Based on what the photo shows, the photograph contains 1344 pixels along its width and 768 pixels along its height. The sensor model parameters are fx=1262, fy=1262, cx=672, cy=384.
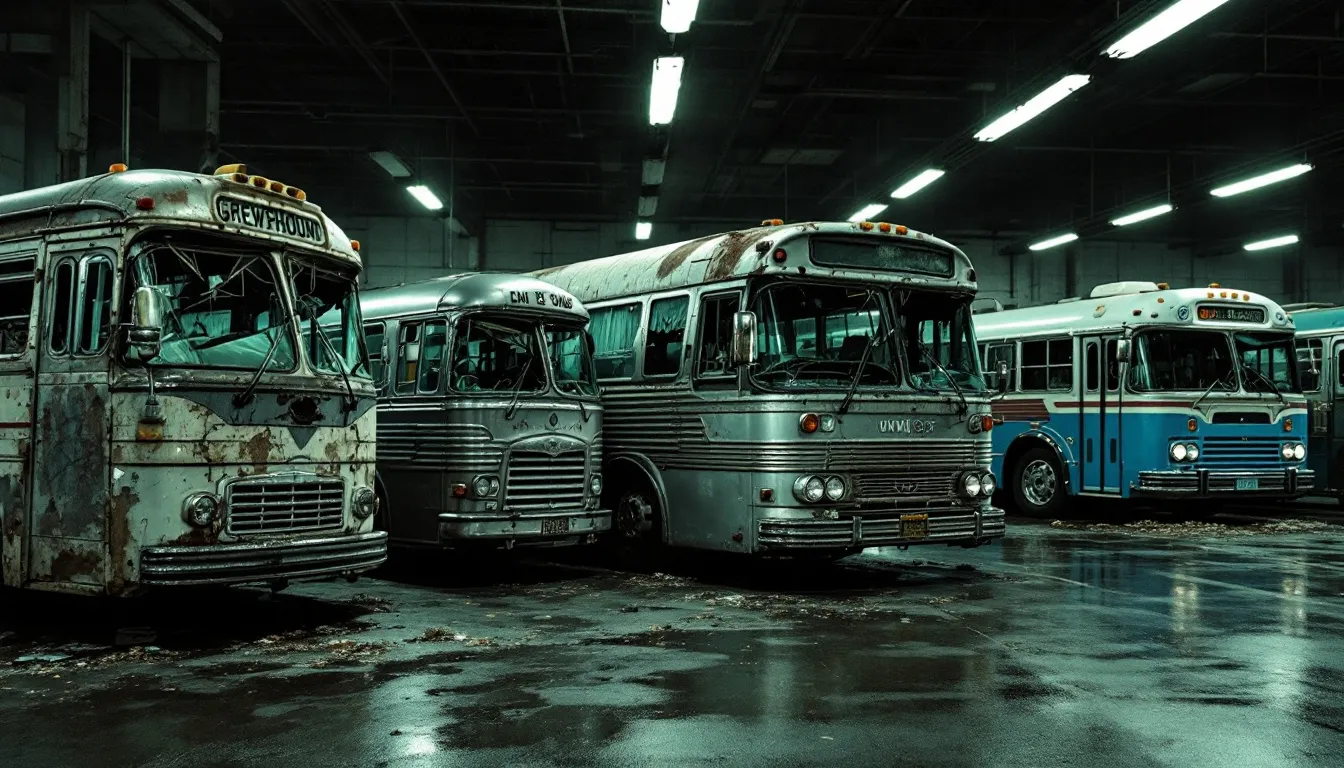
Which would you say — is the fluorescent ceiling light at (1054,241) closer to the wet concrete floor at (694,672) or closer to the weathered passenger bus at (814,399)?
the wet concrete floor at (694,672)

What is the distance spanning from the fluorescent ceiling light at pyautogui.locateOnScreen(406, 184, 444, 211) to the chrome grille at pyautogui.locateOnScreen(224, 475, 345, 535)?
16.0m

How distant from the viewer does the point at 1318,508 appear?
871 inches

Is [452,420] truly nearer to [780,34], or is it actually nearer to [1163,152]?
[780,34]

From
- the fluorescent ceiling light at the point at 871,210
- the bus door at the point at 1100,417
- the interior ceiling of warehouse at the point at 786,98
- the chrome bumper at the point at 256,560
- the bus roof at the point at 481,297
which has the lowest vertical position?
the chrome bumper at the point at 256,560

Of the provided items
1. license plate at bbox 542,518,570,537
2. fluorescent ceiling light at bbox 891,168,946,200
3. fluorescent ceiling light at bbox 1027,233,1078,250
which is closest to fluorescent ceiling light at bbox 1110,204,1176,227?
fluorescent ceiling light at bbox 1027,233,1078,250

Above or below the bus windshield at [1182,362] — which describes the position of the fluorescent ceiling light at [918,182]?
above

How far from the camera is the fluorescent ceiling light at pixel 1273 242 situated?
31070 millimetres

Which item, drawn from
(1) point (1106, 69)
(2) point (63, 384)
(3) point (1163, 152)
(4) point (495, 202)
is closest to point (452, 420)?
(2) point (63, 384)

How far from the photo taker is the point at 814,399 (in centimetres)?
1138

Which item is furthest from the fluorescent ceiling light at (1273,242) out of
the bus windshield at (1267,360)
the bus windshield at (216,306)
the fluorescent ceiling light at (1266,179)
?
the bus windshield at (216,306)

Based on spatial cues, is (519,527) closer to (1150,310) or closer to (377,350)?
(377,350)

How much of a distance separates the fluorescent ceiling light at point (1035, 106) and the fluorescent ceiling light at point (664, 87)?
527 cm

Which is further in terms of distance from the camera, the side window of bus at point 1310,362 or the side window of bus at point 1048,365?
the side window of bus at point 1310,362

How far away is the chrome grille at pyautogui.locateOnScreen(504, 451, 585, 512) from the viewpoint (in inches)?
472
